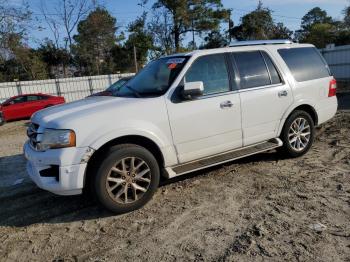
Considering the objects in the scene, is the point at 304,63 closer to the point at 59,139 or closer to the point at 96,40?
the point at 59,139

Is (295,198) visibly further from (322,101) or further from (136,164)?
(322,101)

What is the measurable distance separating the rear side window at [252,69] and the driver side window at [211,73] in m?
0.28

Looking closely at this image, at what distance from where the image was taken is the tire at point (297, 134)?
19.3 feet

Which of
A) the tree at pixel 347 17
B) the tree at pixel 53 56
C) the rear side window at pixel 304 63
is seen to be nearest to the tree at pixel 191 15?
the tree at pixel 53 56

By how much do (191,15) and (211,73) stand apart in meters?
32.8

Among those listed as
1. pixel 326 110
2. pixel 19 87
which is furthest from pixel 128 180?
pixel 19 87

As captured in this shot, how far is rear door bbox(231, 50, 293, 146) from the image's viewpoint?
5.31 metres

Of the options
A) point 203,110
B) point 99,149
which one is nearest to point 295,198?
point 203,110

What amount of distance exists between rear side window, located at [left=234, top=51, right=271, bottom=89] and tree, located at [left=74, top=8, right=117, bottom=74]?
33842 mm

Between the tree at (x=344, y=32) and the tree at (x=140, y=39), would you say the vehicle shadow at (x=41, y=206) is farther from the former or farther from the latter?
the tree at (x=344, y=32)

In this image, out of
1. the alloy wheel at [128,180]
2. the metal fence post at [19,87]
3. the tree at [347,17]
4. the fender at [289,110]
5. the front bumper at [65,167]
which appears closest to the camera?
the front bumper at [65,167]

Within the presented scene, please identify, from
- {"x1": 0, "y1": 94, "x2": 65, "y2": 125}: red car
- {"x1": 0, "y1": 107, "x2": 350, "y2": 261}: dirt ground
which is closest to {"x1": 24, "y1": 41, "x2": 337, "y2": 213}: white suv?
{"x1": 0, "y1": 107, "x2": 350, "y2": 261}: dirt ground

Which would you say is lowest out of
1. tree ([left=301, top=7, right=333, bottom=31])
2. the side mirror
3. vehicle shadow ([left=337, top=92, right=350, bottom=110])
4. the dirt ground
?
the dirt ground

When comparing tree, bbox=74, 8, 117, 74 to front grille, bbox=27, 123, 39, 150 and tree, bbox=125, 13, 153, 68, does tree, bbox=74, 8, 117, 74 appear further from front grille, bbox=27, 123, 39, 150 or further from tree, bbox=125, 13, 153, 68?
front grille, bbox=27, 123, 39, 150
